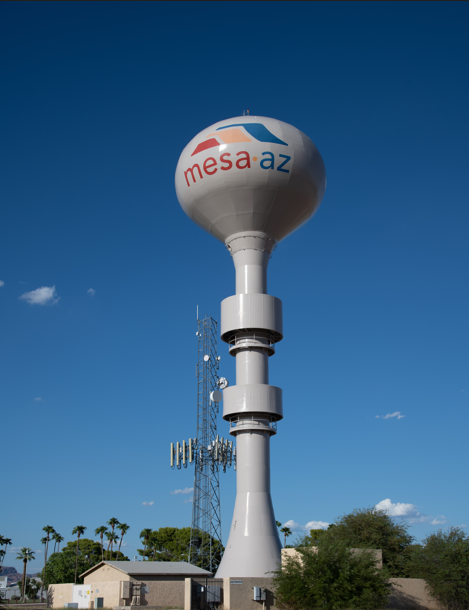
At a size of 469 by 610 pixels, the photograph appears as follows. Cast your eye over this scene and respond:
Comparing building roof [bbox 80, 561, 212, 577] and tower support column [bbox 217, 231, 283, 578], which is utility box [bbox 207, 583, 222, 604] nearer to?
tower support column [bbox 217, 231, 283, 578]

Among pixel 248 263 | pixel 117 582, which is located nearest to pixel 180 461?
pixel 117 582

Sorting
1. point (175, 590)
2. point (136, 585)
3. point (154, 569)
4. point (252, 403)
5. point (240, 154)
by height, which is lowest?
point (175, 590)

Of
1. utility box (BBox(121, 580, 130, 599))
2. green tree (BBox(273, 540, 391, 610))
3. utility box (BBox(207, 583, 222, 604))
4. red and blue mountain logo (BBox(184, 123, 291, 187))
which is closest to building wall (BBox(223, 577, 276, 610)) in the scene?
utility box (BBox(207, 583, 222, 604))

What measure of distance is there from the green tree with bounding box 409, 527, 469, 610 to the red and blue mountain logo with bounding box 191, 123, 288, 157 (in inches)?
1071

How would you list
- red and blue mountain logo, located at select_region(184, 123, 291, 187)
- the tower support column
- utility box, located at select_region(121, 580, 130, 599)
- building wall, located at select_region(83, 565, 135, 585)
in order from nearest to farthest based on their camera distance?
1. the tower support column
2. red and blue mountain logo, located at select_region(184, 123, 291, 187)
3. utility box, located at select_region(121, 580, 130, 599)
4. building wall, located at select_region(83, 565, 135, 585)

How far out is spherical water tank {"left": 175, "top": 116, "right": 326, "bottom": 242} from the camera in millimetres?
38000

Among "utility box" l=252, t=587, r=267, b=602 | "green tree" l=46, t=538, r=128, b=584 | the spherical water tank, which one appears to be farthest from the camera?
"green tree" l=46, t=538, r=128, b=584

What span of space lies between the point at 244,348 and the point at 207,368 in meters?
18.0

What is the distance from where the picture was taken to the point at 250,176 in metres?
37.9

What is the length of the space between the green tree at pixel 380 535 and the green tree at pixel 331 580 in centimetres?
1153

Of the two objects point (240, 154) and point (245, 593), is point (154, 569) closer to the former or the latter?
point (245, 593)

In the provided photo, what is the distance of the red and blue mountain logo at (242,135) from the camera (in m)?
38.2

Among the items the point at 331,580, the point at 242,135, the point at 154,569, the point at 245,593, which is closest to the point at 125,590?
the point at 154,569

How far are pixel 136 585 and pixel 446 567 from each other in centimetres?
1943
